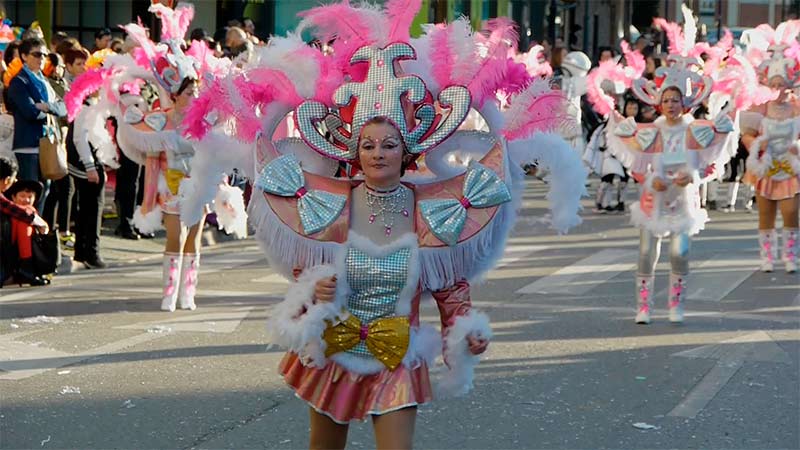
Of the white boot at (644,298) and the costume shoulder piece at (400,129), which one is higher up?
the costume shoulder piece at (400,129)

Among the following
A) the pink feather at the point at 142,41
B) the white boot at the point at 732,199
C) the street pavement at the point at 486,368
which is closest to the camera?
the street pavement at the point at 486,368

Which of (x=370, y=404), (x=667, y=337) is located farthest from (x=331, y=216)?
(x=667, y=337)

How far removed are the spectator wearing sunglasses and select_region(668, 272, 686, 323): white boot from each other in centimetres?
538

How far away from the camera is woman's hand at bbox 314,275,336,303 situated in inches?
184

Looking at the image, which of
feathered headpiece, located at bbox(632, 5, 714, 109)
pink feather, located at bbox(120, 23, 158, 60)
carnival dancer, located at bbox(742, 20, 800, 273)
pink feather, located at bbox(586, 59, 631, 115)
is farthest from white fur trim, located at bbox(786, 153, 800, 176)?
pink feather, located at bbox(120, 23, 158, 60)

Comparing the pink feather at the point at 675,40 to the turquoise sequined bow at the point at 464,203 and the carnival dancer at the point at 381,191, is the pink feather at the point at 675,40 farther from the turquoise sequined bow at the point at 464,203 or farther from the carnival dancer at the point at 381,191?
the turquoise sequined bow at the point at 464,203

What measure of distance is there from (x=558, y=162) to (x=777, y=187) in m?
7.75

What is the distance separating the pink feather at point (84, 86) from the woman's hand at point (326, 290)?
18.4 ft

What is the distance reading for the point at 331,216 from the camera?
4.75 m

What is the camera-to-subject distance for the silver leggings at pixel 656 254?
9.66 meters

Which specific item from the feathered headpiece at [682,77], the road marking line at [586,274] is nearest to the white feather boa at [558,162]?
the feathered headpiece at [682,77]

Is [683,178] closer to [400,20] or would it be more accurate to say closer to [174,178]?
[174,178]

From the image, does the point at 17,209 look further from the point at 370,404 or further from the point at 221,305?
the point at 370,404

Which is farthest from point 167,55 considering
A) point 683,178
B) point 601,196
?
point 601,196
